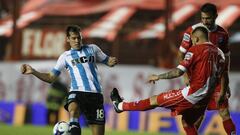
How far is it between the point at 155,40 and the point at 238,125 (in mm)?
8931

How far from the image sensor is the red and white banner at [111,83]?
68.8ft

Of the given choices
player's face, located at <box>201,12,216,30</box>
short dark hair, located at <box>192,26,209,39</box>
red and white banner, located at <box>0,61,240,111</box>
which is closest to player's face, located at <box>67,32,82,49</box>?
short dark hair, located at <box>192,26,209,39</box>

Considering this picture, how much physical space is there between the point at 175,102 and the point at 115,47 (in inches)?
465

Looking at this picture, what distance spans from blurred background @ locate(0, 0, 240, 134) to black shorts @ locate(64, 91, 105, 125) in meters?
8.02

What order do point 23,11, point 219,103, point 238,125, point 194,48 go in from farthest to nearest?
point 23,11 < point 238,125 < point 219,103 < point 194,48

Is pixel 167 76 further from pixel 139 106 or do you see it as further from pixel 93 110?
pixel 93 110

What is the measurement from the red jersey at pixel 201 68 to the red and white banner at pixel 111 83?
9188mm

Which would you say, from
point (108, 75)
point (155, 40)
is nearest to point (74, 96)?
point (108, 75)

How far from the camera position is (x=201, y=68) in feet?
36.5

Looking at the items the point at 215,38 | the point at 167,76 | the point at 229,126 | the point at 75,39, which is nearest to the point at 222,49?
the point at 215,38

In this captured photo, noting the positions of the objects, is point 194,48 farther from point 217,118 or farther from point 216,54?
point 217,118

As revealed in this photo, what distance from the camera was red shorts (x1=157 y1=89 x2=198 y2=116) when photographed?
11.4 meters

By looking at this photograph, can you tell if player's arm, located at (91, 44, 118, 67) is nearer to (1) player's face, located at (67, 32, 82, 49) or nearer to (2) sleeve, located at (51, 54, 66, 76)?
(1) player's face, located at (67, 32, 82, 49)

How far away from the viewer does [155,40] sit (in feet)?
90.7
